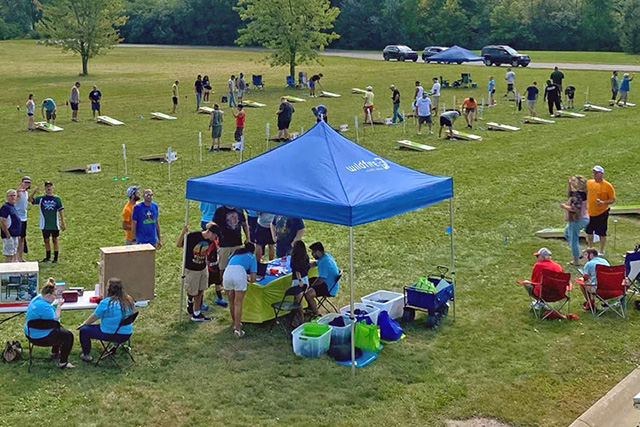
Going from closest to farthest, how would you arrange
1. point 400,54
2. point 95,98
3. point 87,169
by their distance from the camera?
point 87,169, point 95,98, point 400,54

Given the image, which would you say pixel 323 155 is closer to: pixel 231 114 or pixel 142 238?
pixel 142 238

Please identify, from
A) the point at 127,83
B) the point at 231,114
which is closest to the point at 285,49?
the point at 127,83

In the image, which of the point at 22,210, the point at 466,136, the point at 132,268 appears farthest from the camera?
the point at 466,136

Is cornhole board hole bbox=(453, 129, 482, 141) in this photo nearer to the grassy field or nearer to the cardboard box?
the grassy field

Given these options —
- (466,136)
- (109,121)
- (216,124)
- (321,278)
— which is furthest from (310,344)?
(109,121)

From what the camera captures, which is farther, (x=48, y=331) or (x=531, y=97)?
(x=531, y=97)

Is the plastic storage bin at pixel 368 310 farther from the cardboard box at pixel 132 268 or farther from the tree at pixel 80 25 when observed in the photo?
the tree at pixel 80 25

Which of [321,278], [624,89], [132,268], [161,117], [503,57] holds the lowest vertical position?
[132,268]

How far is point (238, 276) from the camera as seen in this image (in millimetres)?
11766

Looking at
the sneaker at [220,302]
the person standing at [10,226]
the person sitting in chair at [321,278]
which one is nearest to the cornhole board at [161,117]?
the person standing at [10,226]

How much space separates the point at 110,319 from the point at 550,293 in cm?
639

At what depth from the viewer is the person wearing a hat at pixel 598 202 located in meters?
15.6

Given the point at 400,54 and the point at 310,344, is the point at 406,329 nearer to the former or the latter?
the point at 310,344

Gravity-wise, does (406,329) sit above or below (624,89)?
below
